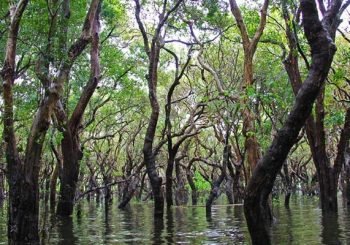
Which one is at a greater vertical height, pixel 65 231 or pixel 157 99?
pixel 157 99

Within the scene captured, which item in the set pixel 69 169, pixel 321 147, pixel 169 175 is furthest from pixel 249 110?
pixel 69 169

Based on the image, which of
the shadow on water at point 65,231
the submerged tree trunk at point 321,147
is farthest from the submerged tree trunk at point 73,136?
the submerged tree trunk at point 321,147

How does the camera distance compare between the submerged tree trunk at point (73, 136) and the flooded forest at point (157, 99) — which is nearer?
the flooded forest at point (157, 99)

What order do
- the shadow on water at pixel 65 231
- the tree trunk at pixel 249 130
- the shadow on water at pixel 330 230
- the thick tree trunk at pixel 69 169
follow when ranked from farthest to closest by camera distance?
the thick tree trunk at pixel 69 169 → the tree trunk at pixel 249 130 → the shadow on water at pixel 65 231 → the shadow on water at pixel 330 230

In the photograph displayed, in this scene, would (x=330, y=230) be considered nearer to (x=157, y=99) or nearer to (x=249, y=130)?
(x=249, y=130)

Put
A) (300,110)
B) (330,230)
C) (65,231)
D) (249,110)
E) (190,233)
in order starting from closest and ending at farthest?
1. (300,110)
2. (330,230)
3. (190,233)
4. (65,231)
5. (249,110)

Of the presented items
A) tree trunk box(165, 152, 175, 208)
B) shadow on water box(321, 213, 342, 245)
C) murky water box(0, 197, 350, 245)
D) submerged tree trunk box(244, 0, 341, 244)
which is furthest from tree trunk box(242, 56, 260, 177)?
submerged tree trunk box(244, 0, 341, 244)

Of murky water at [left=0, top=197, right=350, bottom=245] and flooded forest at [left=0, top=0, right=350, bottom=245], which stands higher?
flooded forest at [left=0, top=0, right=350, bottom=245]

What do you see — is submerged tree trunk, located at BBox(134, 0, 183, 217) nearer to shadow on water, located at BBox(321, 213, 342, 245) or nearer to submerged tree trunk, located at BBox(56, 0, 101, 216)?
submerged tree trunk, located at BBox(56, 0, 101, 216)

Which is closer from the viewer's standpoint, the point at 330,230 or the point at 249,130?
the point at 330,230

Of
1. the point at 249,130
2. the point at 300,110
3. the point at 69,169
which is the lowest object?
the point at 69,169

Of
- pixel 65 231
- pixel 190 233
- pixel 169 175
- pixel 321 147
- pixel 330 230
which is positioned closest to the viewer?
pixel 330 230

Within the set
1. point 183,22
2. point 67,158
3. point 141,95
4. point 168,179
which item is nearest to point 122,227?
point 67,158

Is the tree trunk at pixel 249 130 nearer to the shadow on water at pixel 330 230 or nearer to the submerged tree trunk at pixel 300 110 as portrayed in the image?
the shadow on water at pixel 330 230
